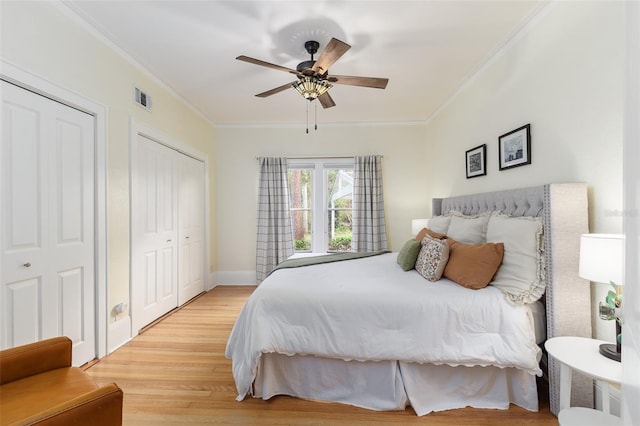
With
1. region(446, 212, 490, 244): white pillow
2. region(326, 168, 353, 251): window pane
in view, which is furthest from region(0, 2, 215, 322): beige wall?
region(446, 212, 490, 244): white pillow

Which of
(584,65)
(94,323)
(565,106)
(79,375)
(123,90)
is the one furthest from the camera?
(123,90)

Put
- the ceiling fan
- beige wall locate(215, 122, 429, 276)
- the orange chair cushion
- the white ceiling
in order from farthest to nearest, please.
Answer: beige wall locate(215, 122, 429, 276)
the ceiling fan
the white ceiling
the orange chair cushion

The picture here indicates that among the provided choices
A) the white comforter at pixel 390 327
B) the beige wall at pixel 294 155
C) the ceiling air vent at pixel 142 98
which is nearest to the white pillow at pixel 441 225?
the white comforter at pixel 390 327

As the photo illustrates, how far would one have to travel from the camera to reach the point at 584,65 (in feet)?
5.72

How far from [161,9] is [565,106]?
2.86 meters

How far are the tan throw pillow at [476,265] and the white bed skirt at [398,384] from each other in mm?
525

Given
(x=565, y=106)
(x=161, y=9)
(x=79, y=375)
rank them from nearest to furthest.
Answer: (x=79, y=375) → (x=565, y=106) → (x=161, y=9)

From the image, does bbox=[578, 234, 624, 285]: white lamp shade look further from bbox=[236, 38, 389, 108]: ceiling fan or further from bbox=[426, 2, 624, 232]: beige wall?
bbox=[236, 38, 389, 108]: ceiling fan

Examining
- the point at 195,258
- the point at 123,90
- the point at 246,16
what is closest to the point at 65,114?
the point at 123,90

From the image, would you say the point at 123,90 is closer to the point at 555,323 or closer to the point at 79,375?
the point at 79,375

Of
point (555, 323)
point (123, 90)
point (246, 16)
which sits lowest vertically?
point (555, 323)

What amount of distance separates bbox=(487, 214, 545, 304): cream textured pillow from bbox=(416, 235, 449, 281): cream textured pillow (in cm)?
34

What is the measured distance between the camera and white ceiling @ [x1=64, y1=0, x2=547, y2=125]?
2.05 meters

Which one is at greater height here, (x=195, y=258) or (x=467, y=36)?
(x=467, y=36)
